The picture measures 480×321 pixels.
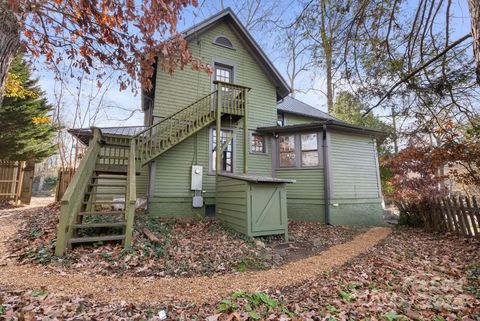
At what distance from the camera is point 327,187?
10.9 m

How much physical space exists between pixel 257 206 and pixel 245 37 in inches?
338

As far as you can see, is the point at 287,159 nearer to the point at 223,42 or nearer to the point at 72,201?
the point at 223,42

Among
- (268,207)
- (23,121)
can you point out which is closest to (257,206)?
(268,207)

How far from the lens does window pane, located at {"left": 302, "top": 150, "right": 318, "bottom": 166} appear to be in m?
11.4

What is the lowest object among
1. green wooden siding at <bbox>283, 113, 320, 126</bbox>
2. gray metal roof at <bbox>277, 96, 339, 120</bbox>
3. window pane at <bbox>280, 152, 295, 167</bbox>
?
window pane at <bbox>280, 152, 295, 167</bbox>

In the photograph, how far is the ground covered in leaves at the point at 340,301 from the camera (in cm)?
321

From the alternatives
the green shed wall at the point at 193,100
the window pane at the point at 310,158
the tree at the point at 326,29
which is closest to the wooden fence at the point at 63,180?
the green shed wall at the point at 193,100

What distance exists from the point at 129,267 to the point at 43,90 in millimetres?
20791

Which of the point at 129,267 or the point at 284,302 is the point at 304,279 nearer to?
the point at 284,302

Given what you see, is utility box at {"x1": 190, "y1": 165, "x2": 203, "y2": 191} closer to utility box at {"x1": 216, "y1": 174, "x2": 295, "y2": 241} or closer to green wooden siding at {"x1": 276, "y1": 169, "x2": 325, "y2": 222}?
utility box at {"x1": 216, "y1": 174, "x2": 295, "y2": 241}

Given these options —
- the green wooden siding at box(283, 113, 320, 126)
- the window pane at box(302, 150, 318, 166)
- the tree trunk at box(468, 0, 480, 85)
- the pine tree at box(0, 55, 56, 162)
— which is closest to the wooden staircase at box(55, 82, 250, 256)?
the window pane at box(302, 150, 318, 166)

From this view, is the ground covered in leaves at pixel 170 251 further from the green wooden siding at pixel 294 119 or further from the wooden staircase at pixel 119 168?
the green wooden siding at pixel 294 119

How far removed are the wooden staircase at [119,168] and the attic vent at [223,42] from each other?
2311mm

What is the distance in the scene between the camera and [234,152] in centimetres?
1150
